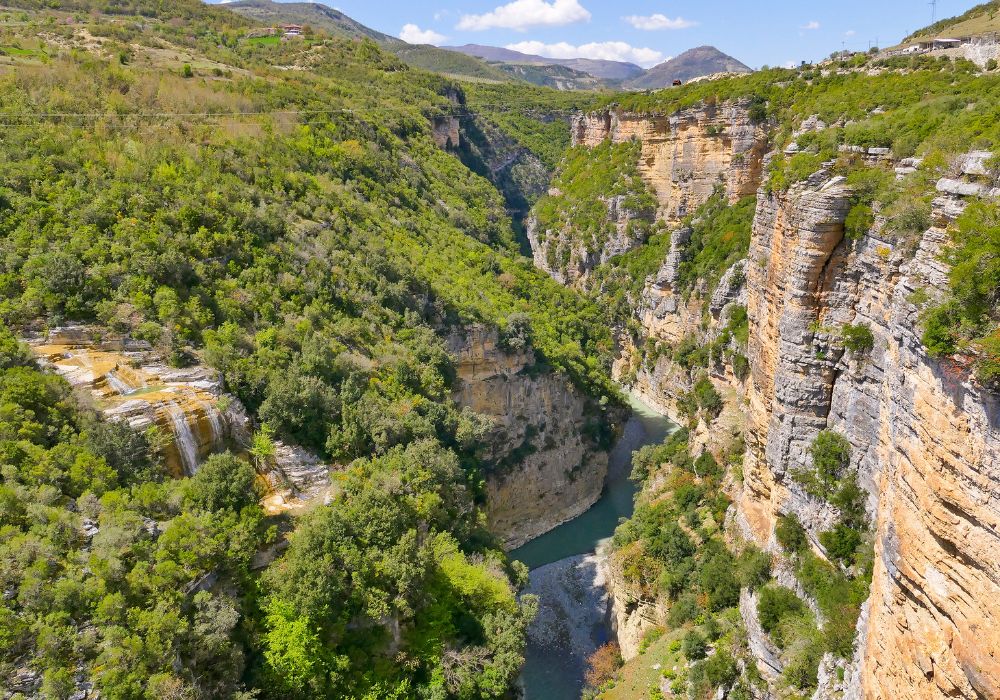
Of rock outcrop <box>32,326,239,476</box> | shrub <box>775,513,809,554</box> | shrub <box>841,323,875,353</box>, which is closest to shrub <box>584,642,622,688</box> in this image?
shrub <box>775,513,809,554</box>

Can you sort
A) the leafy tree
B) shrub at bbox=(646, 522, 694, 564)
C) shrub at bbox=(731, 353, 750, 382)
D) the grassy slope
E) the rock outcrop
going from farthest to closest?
the grassy slope → shrub at bbox=(731, 353, 750, 382) → shrub at bbox=(646, 522, 694, 564) → the leafy tree → the rock outcrop

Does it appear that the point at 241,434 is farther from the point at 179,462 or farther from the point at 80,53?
the point at 80,53

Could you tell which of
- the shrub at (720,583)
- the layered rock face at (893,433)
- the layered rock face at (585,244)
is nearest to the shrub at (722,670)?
the shrub at (720,583)

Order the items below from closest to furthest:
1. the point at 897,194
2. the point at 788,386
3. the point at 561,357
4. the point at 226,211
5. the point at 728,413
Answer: the point at 897,194 → the point at 788,386 → the point at 226,211 → the point at 728,413 → the point at 561,357

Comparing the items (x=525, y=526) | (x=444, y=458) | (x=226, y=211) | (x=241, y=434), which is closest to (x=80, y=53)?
(x=226, y=211)

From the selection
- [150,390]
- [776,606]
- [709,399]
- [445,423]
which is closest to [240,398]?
[150,390]

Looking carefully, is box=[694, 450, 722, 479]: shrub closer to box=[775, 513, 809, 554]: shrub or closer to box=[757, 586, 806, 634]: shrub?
box=[775, 513, 809, 554]: shrub
